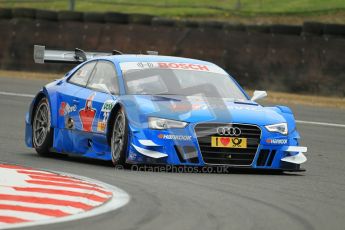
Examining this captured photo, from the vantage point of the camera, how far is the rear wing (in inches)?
532

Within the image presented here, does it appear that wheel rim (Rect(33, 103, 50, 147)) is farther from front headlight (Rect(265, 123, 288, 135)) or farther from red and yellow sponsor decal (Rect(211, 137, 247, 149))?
front headlight (Rect(265, 123, 288, 135))

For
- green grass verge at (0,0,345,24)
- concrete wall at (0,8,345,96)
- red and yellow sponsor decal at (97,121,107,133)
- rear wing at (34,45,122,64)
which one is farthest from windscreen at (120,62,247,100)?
green grass verge at (0,0,345,24)

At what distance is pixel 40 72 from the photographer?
27406 mm

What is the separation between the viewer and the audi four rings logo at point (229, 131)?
10602mm

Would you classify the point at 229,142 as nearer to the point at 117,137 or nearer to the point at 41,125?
the point at 117,137

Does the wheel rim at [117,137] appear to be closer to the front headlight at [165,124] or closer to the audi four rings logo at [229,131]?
the front headlight at [165,124]

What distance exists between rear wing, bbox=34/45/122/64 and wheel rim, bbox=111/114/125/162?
2647 mm

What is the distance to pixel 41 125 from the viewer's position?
1262 cm

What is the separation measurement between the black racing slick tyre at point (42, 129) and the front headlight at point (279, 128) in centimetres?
271

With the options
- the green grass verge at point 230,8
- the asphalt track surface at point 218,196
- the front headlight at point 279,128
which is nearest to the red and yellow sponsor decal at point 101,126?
the asphalt track surface at point 218,196

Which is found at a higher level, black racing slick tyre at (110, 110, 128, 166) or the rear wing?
the rear wing

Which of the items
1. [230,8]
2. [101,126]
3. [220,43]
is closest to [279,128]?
Answer: [101,126]

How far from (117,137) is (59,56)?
9.79 ft

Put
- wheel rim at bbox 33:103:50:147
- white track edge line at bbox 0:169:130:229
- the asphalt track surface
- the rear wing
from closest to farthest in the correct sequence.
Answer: white track edge line at bbox 0:169:130:229
the asphalt track surface
wheel rim at bbox 33:103:50:147
the rear wing
